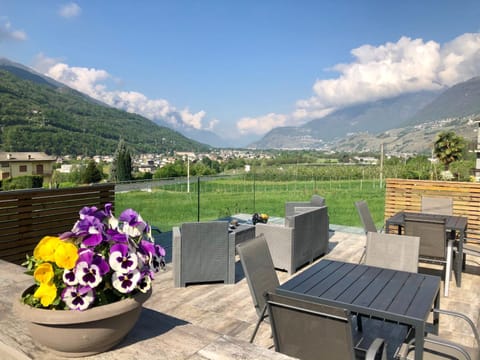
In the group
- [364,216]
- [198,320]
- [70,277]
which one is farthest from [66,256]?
[364,216]

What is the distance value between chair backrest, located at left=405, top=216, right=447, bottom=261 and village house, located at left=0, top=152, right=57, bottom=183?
1691 inches

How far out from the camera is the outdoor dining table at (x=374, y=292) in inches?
74.2

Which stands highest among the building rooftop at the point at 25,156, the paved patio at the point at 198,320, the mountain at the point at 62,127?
the mountain at the point at 62,127

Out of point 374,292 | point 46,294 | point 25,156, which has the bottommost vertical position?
point 374,292

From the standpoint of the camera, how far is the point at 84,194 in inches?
198

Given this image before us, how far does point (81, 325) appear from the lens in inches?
39.9

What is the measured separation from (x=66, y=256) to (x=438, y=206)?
596 cm

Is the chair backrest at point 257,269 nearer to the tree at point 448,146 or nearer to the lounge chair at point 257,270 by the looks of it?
the lounge chair at point 257,270

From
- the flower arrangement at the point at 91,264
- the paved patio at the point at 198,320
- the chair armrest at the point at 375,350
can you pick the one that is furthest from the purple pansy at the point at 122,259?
the chair armrest at the point at 375,350

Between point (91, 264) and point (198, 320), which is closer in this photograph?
point (91, 264)

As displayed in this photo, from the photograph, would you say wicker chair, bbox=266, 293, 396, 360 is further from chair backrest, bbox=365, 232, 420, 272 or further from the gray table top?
chair backrest, bbox=365, 232, 420, 272

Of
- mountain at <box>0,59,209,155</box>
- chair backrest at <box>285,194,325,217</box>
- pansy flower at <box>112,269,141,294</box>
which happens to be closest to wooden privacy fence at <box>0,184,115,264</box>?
chair backrest at <box>285,194,325,217</box>

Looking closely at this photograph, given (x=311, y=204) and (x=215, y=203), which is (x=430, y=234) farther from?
(x=215, y=203)

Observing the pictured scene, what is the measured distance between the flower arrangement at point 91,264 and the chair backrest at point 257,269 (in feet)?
4.45
